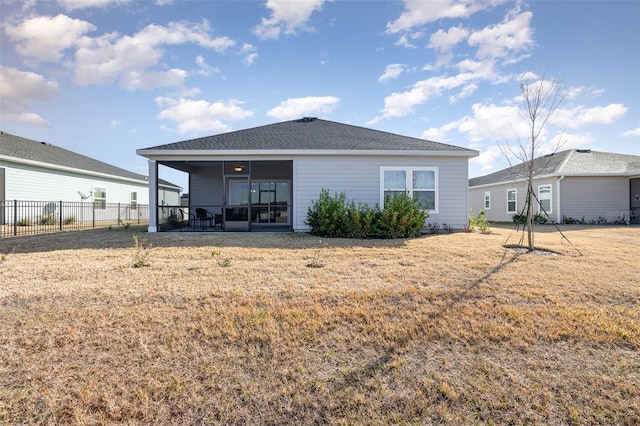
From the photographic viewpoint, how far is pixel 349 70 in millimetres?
12859

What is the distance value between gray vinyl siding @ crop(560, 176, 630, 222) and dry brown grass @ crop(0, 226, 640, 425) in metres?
13.7

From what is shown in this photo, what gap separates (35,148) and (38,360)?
20.2 metres

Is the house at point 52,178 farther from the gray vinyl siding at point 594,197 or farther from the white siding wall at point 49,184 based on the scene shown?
the gray vinyl siding at point 594,197

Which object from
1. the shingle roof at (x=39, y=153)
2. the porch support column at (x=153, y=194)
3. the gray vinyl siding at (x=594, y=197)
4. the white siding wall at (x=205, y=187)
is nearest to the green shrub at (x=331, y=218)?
the porch support column at (x=153, y=194)

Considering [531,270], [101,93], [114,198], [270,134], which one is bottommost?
[531,270]

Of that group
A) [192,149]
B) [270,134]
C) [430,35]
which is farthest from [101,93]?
[430,35]

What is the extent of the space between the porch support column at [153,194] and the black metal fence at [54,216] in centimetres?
429

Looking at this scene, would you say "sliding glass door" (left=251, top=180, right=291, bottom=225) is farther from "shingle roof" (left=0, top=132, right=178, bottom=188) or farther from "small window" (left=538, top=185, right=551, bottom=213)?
Answer: "small window" (left=538, top=185, right=551, bottom=213)

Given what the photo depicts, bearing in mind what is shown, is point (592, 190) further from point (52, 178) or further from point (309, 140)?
→ point (52, 178)

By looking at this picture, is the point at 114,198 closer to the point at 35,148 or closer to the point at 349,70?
the point at 35,148

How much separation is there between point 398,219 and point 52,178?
60.6ft

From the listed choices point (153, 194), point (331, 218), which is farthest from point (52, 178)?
point (331, 218)

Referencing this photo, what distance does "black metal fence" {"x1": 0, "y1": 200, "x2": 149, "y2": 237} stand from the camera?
1252cm

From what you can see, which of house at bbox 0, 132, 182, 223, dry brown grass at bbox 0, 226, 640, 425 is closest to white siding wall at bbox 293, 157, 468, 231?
dry brown grass at bbox 0, 226, 640, 425
